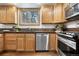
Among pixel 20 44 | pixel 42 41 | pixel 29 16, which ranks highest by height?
pixel 29 16

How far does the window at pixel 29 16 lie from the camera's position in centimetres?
596

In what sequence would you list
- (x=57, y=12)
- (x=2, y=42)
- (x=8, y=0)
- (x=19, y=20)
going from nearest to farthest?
1. (x=8, y=0)
2. (x=2, y=42)
3. (x=57, y=12)
4. (x=19, y=20)

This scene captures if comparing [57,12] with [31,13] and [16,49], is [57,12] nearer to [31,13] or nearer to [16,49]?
[31,13]

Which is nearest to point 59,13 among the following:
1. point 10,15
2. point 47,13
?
point 47,13

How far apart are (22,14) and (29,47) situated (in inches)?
61.2

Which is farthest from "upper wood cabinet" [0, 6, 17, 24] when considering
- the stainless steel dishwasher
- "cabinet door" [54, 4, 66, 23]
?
"cabinet door" [54, 4, 66, 23]

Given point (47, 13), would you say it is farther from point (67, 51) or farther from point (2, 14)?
point (67, 51)

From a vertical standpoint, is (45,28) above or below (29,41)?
above

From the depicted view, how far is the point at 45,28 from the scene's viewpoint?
5684mm

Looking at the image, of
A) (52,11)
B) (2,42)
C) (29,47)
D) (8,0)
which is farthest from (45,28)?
(8,0)

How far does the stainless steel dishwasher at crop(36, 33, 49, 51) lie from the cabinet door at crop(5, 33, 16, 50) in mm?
774

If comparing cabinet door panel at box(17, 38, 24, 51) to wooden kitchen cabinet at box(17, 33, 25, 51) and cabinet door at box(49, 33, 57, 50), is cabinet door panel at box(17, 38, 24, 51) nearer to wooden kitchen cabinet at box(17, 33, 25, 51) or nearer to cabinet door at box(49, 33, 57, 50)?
wooden kitchen cabinet at box(17, 33, 25, 51)

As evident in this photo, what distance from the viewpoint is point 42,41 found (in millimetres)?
5105

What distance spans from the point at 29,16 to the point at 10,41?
4.65 feet
